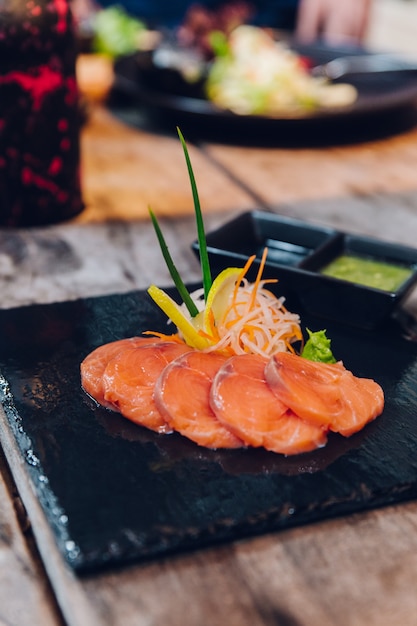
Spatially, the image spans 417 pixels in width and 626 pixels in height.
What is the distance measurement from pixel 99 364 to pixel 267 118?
1794 mm

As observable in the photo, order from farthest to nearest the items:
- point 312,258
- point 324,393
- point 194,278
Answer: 1. point 194,278
2. point 312,258
3. point 324,393

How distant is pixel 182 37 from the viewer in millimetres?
3883

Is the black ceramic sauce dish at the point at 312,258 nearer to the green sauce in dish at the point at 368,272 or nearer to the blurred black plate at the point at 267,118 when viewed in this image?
the green sauce in dish at the point at 368,272

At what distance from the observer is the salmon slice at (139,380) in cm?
127

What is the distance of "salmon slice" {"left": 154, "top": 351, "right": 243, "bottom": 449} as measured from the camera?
1.21 meters

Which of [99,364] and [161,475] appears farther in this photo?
[99,364]

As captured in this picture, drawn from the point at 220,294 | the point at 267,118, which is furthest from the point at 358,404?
the point at 267,118

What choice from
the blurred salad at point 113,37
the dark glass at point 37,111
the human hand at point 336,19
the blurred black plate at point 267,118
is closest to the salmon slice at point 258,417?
the dark glass at point 37,111

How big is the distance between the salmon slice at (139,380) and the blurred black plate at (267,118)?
1738 mm

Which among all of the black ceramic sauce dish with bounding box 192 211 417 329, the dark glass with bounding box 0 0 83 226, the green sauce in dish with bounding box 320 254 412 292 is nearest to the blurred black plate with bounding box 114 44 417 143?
the dark glass with bounding box 0 0 83 226

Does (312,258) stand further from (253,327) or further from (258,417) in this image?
(258,417)

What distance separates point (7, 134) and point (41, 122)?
10cm

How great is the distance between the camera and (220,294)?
4.81 ft

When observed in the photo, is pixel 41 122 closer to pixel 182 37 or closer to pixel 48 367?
pixel 48 367
